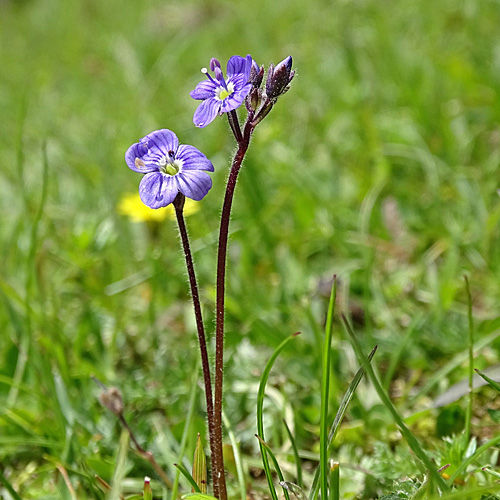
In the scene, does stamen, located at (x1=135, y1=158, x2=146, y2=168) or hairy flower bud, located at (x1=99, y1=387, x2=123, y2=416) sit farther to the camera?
hairy flower bud, located at (x1=99, y1=387, x2=123, y2=416)

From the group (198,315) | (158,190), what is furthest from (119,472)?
(158,190)

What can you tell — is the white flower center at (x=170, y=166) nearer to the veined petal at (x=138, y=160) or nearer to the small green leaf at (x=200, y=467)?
the veined petal at (x=138, y=160)

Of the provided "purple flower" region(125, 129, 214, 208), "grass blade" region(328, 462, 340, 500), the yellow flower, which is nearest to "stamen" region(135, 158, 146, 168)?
"purple flower" region(125, 129, 214, 208)

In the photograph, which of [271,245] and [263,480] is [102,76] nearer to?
[271,245]

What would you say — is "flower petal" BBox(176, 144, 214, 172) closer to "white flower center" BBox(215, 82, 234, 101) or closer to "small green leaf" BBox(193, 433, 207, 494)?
"white flower center" BBox(215, 82, 234, 101)

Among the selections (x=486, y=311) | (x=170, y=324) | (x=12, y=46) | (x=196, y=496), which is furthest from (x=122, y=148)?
(x=12, y=46)

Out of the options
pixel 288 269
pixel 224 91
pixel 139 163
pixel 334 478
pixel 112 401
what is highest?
pixel 224 91

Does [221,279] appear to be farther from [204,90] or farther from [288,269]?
[288,269]
